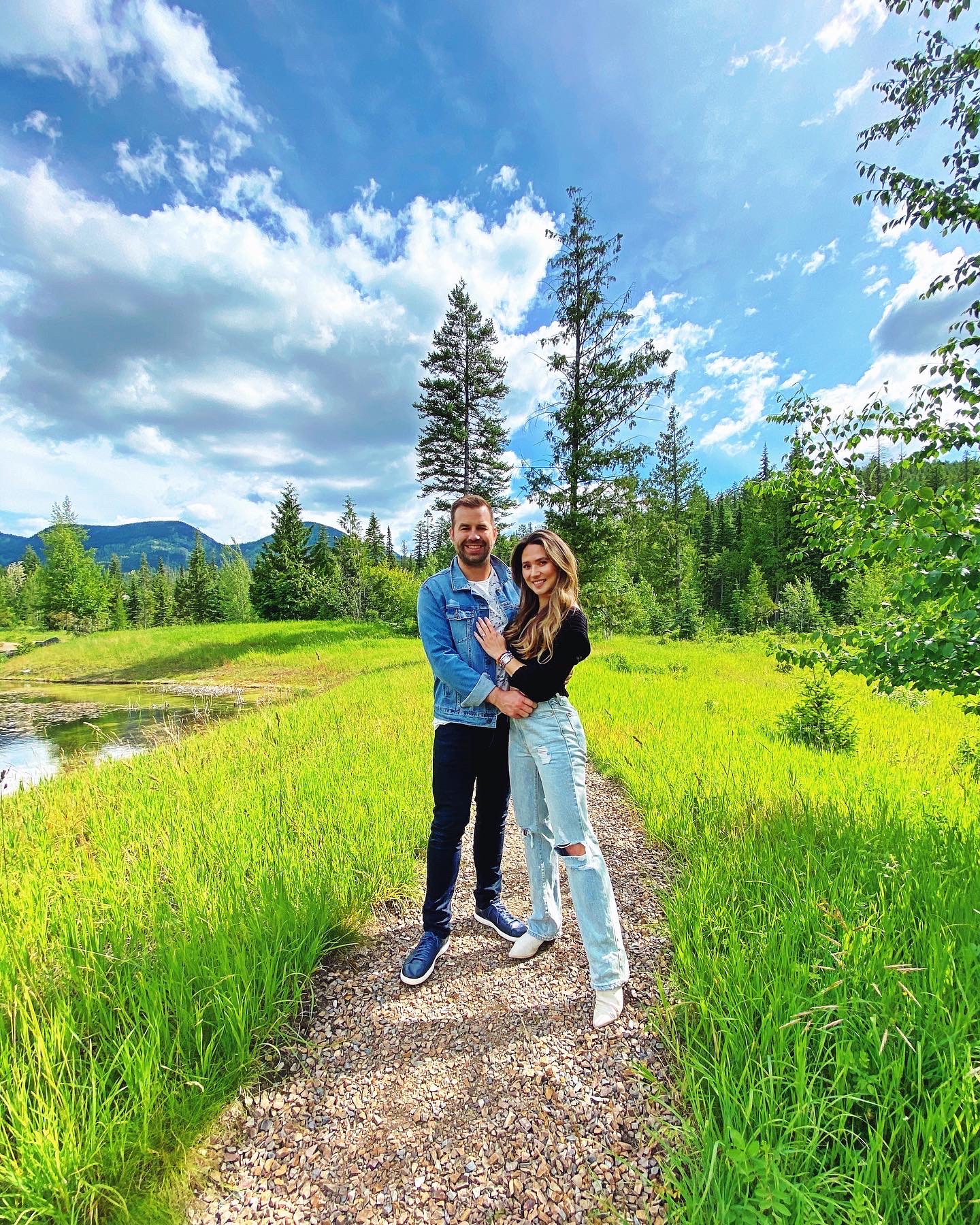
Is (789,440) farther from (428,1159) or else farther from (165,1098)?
(165,1098)

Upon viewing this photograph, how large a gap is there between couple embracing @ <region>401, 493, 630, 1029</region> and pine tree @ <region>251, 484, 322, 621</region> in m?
37.7

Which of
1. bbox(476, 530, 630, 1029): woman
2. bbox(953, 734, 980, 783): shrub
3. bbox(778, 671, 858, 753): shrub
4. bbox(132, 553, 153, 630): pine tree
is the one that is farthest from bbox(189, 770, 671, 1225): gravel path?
bbox(132, 553, 153, 630): pine tree

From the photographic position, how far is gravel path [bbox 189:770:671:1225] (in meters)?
1.51

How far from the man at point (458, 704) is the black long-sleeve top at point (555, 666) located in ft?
0.75

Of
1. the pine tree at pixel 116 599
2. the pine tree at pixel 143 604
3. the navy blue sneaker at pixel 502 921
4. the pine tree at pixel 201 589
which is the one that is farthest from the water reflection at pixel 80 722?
the pine tree at pixel 143 604

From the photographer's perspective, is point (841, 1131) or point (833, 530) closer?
point (841, 1131)

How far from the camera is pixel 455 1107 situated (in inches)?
71.7

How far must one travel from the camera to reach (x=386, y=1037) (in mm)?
2172

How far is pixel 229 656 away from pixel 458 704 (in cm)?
2365

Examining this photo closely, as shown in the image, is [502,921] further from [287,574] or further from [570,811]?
[287,574]

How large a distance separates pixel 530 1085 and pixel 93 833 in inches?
155

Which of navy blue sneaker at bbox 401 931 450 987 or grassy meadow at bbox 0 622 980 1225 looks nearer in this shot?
grassy meadow at bbox 0 622 980 1225

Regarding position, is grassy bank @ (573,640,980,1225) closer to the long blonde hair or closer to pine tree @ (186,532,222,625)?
the long blonde hair

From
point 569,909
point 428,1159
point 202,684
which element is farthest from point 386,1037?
point 202,684
